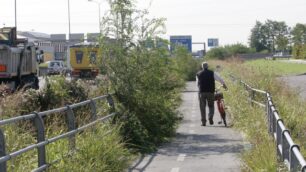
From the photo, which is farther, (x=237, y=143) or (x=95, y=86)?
(x=95, y=86)

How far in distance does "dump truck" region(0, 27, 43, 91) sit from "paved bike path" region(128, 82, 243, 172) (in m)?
11.2

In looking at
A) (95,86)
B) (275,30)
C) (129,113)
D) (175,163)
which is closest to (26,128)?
(175,163)

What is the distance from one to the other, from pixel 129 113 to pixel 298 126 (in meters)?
3.57

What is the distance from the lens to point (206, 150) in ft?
43.3

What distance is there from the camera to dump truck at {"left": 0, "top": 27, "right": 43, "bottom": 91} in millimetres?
26703

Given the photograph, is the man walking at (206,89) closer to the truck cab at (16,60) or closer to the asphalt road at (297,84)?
the asphalt road at (297,84)

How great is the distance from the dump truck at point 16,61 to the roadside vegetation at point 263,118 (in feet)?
29.7

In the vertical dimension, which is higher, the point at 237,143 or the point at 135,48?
the point at 135,48

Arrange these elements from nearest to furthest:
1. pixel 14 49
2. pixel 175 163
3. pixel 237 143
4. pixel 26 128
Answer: pixel 26 128, pixel 175 163, pixel 237 143, pixel 14 49

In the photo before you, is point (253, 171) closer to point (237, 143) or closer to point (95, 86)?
point (237, 143)

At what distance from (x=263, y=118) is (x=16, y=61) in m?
16.3

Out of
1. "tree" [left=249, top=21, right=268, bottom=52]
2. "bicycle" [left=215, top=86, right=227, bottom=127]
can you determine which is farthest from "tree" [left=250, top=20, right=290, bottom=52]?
"bicycle" [left=215, top=86, right=227, bottom=127]

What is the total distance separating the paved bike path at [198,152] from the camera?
11.0m

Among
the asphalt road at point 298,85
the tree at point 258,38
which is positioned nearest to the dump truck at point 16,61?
the asphalt road at point 298,85
